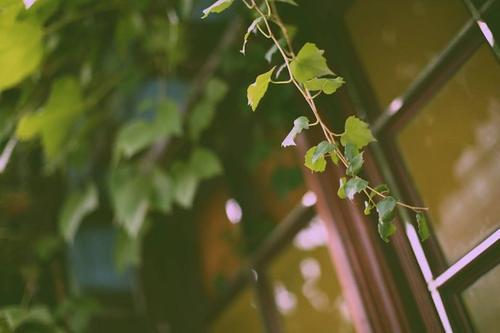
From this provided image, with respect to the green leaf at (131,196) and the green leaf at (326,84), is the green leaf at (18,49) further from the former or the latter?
the green leaf at (326,84)

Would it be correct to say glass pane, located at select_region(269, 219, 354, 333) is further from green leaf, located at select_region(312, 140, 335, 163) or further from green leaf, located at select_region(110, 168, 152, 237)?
green leaf, located at select_region(312, 140, 335, 163)

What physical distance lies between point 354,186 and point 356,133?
0.33 ft

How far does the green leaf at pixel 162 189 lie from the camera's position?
1761 millimetres

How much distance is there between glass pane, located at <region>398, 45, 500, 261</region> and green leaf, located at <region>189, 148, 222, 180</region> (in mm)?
624

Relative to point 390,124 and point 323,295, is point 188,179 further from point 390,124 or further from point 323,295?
point 390,124

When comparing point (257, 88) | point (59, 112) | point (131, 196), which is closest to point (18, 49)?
point (59, 112)

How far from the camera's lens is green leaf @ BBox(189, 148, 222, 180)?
1.70 metres

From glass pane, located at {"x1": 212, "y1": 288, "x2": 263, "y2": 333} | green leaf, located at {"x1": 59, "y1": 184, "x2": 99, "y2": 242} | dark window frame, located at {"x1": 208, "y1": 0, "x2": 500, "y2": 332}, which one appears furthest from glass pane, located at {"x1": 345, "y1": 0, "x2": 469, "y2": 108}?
green leaf, located at {"x1": 59, "y1": 184, "x2": 99, "y2": 242}

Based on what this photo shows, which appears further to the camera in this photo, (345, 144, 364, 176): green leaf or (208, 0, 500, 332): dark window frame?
(208, 0, 500, 332): dark window frame

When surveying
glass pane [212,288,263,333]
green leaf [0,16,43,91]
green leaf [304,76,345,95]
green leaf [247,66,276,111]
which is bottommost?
glass pane [212,288,263,333]

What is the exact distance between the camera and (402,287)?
1236 mm

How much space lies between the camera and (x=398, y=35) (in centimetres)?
135

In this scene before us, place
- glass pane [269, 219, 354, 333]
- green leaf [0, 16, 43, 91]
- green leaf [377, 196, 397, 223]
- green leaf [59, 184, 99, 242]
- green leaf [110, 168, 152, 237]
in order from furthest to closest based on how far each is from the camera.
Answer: green leaf [59, 184, 99, 242] → green leaf [110, 168, 152, 237] → glass pane [269, 219, 354, 333] → green leaf [0, 16, 43, 91] → green leaf [377, 196, 397, 223]

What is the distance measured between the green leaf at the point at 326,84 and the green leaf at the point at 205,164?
0.72m
